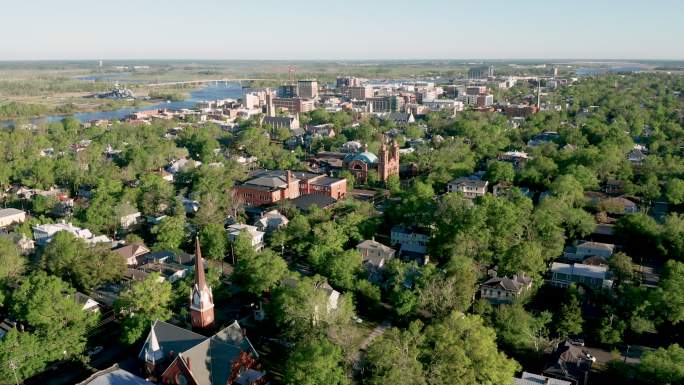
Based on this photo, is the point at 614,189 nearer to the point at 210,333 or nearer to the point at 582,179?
the point at 582,179

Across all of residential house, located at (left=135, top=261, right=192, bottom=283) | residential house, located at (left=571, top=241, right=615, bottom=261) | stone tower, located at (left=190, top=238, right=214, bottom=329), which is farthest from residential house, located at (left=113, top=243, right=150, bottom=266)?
residential house, located at (left=571, top=241, right=615, bottom=261)

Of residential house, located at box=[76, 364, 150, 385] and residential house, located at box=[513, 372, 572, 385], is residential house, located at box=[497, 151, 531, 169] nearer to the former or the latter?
residential house, located at box=[513, 372, 572, 385]

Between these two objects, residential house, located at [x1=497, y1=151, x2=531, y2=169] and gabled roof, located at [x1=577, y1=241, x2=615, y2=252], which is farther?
residential house, located at [x1=497, y1=151, x2=531, y2=169]

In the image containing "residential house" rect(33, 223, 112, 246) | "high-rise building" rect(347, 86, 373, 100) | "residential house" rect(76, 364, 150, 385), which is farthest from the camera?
"high-rise building" rect(347, 86, 373, 100)

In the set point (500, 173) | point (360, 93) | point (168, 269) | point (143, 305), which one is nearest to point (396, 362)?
point (143, 305)

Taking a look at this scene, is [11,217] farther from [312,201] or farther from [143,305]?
[143,305]

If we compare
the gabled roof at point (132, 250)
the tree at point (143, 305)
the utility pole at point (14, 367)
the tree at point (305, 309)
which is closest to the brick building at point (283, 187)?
the gabled roof at point (132, 250)

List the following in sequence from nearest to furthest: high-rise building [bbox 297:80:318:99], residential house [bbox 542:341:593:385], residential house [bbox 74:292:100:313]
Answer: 1. residential house [bbox 542:341:593:385]
2. residential house [bbox 74:292:100:313]
3. high-rise building [bbox 297:80:318:99]
